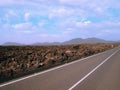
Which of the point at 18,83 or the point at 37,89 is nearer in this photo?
the point at 37,89

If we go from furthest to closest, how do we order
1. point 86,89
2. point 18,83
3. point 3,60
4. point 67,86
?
point 3,60
point 18,83
point 67,86
point 86,89

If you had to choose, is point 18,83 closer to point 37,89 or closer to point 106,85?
point 37,89

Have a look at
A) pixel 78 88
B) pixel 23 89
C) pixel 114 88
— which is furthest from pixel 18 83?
pixel 114 88

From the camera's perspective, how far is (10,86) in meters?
13.1

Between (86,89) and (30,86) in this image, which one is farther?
(30,86)

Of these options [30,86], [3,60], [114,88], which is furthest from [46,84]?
[3,60]

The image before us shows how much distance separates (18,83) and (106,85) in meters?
3.75

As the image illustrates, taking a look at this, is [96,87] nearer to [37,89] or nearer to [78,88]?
Answer: [78,88]

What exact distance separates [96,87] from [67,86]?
1.17 meters

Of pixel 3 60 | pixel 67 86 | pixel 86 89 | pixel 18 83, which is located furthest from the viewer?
pixel 3 60

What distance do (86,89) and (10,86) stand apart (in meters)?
3.16

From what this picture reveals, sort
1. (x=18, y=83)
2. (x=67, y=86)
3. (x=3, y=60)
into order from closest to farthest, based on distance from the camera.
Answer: (x=67, y=86) < (x=18, y=83) < (x=3, y=60)

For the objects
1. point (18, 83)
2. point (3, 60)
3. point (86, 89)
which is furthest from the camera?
point (3, 60)

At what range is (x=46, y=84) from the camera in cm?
1373
